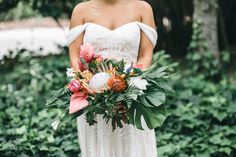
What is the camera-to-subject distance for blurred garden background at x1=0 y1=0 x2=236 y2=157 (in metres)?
5.32

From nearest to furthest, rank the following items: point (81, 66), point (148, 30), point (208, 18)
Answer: point (81, 66) → point (148, 30) → point (208, 18)

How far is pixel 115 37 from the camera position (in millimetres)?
3660

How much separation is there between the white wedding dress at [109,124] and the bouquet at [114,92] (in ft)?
0.72

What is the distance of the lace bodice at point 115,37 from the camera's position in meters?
3.65

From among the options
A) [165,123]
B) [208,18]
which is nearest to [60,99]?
Answer: [165,123]

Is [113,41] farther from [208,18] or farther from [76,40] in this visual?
[208,18]

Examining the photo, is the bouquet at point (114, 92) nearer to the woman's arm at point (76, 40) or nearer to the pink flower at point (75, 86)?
the pink flower at point (75, 86)

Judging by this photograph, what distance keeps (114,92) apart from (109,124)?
0.46m

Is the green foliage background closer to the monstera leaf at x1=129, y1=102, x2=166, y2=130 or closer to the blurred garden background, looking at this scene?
the blurred garden background

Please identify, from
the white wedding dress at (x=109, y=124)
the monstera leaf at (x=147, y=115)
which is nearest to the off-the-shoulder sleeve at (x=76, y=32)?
the white wedding dress at (x=109, y=124)

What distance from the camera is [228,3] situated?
433 inches

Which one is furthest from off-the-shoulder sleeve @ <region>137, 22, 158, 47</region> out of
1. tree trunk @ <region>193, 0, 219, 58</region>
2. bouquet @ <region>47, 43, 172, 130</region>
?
tree trunk @ <region>193, 0, 219, 58</region>

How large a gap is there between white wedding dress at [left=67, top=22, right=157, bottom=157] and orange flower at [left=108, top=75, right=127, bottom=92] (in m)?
0.42

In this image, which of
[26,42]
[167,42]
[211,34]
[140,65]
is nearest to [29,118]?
[140,65]
